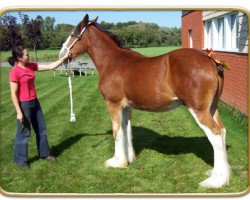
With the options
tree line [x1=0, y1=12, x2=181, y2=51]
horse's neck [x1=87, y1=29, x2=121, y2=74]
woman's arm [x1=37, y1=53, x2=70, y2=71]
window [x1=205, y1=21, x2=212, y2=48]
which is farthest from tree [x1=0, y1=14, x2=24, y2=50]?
window [x1=205, y1=21, x2=212, y2=48]

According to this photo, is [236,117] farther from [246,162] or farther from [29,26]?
[29,26]

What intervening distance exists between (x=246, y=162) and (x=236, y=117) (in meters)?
0.78

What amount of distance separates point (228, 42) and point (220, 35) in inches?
16.4

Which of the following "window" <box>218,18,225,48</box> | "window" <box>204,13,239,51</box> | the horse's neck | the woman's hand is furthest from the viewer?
"window" <box>218,18,225,48</box>

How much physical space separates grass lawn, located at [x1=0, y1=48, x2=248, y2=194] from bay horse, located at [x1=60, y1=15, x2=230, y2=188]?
250 mm

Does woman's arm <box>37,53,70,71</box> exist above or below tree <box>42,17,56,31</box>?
below

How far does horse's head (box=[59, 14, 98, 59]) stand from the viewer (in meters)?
4.81

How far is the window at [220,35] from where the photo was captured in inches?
241

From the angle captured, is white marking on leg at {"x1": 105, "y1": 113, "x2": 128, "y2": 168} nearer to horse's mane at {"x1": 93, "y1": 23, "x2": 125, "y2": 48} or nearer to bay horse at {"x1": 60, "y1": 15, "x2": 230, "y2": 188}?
bay horse at {"x1": 60, "y1": 15, "x2": 230, "y2": 188}

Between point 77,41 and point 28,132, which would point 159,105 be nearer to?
point 77,41

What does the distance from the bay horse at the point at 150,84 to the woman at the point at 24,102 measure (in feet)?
1.65

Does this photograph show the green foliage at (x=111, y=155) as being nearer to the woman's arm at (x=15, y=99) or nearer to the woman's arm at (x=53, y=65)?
the woman's arm at (x=15, y=99)

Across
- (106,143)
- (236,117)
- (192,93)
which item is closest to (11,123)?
(106,143)

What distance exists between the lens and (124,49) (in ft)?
16.4
